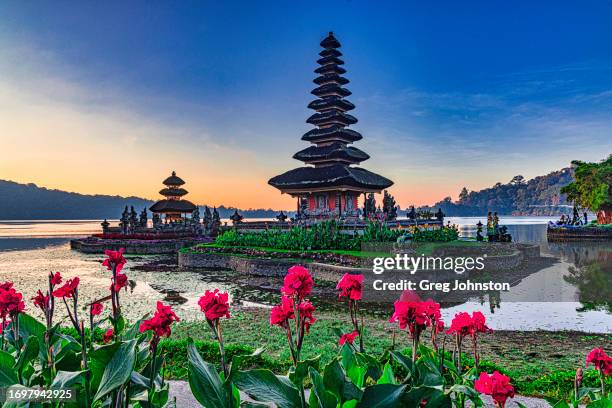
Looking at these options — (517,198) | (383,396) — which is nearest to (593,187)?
(383,396)

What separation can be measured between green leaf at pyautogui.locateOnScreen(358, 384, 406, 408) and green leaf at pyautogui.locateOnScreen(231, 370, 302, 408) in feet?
1.00

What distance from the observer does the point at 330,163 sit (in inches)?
1331

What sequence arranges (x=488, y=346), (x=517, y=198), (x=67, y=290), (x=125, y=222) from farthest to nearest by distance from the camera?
(x=517, y=198) → (x=125, y=222) → (x=488, y=346) → (x=67, y=290)

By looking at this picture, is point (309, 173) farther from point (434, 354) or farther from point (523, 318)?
point (434, 354)

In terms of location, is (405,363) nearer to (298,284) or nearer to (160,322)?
(298,284)

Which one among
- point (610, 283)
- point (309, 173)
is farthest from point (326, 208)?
point (610, 283)

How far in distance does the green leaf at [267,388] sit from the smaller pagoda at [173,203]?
43.6 meters

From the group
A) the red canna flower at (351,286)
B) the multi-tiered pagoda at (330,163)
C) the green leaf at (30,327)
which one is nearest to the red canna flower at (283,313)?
the red canna flower at (351,286)

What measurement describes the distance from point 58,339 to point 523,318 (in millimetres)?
10812

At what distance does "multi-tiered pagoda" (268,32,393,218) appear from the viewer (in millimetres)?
31656

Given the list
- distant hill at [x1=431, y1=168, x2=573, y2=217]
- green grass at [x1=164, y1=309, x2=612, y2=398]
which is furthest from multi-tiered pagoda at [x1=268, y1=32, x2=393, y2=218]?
distant hill at [x1=431, y1=168, x2=573, y2=217]

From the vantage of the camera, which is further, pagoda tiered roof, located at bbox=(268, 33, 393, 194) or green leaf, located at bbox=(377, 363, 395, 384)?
pagoda tiered roof, located at bbox=(268, 33, 393, 194)

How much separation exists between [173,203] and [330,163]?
20.3 m

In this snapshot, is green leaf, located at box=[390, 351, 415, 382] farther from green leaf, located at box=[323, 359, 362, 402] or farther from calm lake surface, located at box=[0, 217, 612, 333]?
calm lake surface, located at box=[0, 217, 612, 333]
